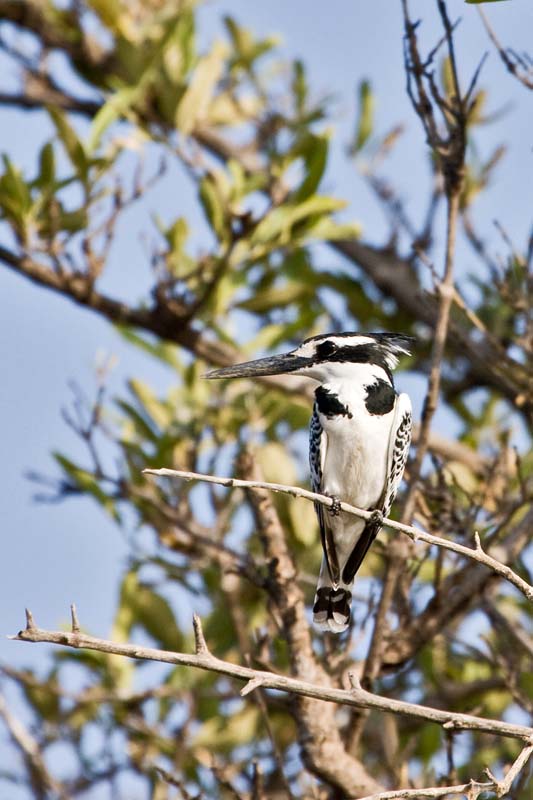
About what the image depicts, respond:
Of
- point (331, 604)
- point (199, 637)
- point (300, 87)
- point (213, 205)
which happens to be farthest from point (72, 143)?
point (199, 637)

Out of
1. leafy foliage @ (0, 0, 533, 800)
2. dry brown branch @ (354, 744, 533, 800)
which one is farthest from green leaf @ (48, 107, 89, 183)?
dry brown branch @ (354, 744, 533, 800)

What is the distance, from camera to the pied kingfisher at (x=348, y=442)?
388 centimetres

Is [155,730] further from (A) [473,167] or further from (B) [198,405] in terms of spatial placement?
(A) [473,167]

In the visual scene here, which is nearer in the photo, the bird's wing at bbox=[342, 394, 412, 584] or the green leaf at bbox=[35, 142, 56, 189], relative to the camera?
the bird's wing at bbox=[342, 394, 412, 584]

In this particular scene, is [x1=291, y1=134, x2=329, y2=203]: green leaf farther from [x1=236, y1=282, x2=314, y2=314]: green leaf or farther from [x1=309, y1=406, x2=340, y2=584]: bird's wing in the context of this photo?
[x1=309, y1=406, x2=340, y2=584]: bird's wing

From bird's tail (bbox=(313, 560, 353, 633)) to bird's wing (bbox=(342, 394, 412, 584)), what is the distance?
6cm

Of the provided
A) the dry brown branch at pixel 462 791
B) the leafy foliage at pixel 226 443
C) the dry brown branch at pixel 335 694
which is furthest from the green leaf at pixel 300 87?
the dry brown branch at pixel 462 791

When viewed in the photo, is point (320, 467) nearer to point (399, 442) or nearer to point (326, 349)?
point (399, 442)

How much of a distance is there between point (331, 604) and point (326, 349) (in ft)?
2.68

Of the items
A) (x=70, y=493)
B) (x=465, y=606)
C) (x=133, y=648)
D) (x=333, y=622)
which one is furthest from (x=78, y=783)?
(x=133, y=648)

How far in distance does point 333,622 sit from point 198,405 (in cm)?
121

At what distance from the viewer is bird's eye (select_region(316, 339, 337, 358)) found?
3.95 m

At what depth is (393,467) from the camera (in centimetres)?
390

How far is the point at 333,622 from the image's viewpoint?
12.4 feet
